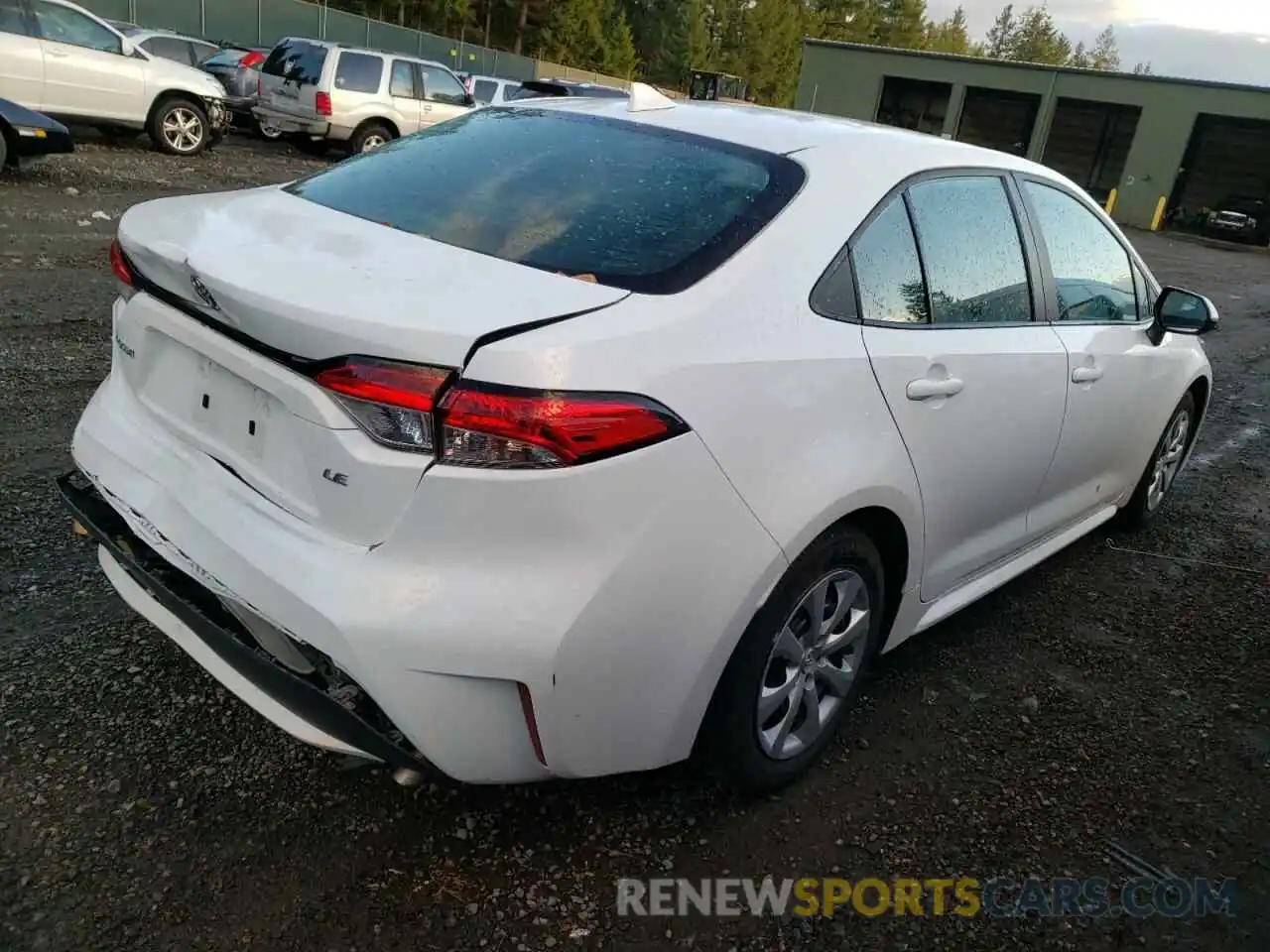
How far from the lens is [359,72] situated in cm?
1587

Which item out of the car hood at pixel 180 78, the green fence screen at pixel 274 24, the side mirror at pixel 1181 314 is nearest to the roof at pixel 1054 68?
the green fence screen at pixel 274 24

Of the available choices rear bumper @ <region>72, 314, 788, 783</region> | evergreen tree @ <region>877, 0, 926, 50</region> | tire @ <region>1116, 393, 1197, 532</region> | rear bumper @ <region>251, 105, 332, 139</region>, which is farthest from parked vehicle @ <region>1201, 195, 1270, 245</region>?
evergreen tree @ <region>877, 0, 926, 50</region>

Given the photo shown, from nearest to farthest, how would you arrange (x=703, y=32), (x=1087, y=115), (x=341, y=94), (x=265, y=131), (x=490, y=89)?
(x=341, y=94)
(x=265, y=131)
(x=490, y=89)
(x=1087, y=115)
(x=703, y=32)

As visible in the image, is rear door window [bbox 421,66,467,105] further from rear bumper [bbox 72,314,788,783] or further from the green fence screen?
rear bumper [bbox 72,314,788,783]

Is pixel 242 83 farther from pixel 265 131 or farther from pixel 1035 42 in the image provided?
pixel 1035 42

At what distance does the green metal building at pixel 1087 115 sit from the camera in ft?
104

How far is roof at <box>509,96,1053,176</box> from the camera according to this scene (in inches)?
109

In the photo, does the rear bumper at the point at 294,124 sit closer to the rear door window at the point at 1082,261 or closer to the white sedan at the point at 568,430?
the white sedan at the point at 568,430

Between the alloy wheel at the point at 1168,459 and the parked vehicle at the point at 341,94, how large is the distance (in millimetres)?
13050

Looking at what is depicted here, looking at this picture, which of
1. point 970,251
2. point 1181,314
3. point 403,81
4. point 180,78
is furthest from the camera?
point 403,81

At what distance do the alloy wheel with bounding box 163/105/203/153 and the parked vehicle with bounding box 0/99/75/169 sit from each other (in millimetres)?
3676

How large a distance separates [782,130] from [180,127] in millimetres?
13036

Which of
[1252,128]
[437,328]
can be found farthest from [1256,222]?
[437,328]

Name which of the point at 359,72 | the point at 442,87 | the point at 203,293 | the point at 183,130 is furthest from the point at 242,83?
the point at 203,293
